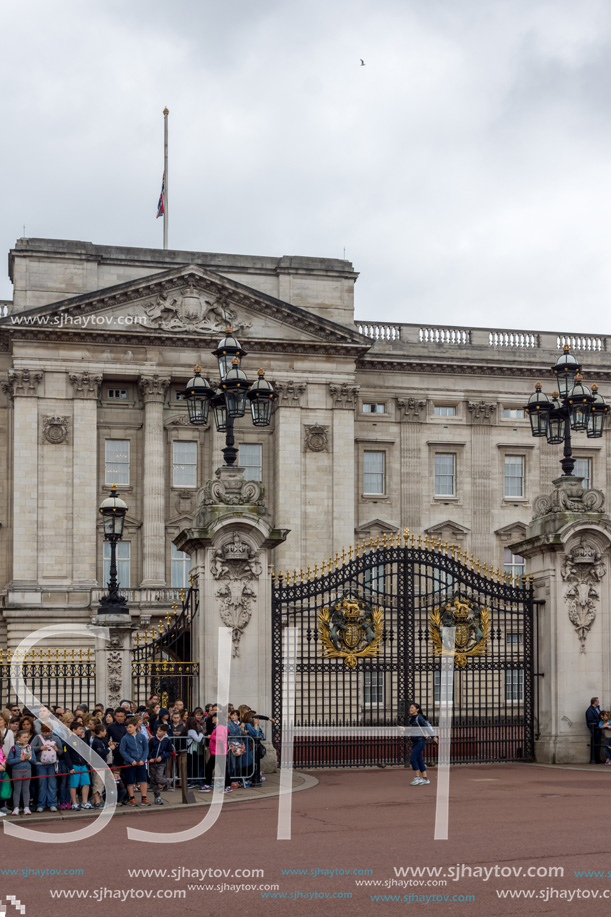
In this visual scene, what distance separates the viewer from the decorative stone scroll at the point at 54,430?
57000 millimetres

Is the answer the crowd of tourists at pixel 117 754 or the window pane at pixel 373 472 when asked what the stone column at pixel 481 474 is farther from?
the crowd of tourists at pixel 117 754

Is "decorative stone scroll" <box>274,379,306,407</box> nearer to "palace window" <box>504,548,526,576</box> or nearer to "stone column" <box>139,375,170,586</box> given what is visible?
"stone column" <box>139,375,170,586</box>

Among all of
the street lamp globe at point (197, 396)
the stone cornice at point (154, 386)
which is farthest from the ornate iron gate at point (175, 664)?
the stone cornice at point (154, 386)

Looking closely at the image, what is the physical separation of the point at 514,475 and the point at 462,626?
3762 centimetres

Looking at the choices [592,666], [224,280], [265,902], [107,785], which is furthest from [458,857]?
[224,280]

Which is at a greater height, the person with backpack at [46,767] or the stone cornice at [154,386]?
the stone cornice at [154,386]

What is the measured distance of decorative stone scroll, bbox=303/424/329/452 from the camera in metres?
59.2

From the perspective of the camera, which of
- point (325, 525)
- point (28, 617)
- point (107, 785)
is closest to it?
point (107, 785)

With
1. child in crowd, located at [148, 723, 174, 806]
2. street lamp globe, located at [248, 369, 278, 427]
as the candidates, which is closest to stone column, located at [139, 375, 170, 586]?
street lamp globe, located at [248, 369, 278, 427]

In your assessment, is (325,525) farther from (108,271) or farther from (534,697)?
(534,697)

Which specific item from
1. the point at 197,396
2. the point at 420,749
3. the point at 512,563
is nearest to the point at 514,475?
the point at 512,563

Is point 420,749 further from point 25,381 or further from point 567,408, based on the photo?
point 25,381

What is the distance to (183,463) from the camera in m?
59.3

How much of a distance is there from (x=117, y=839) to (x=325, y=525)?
4252cm
